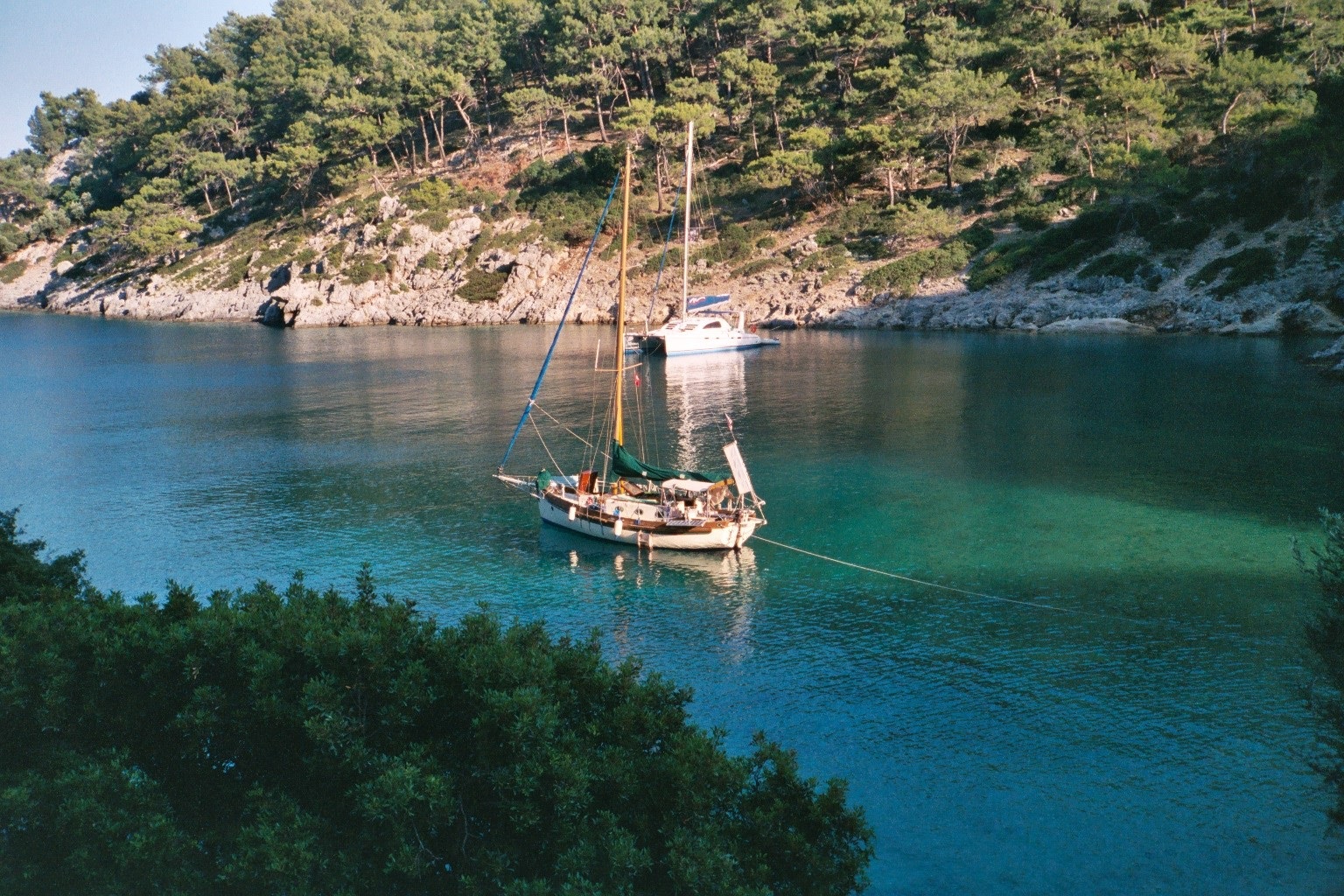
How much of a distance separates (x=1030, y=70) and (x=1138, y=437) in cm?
7431

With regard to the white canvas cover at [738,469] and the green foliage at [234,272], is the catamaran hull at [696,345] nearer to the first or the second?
the white canvas cover at [738,469]

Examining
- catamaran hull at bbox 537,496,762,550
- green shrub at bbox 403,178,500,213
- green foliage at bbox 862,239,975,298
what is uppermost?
green shrub at bbox 403,178,500,213

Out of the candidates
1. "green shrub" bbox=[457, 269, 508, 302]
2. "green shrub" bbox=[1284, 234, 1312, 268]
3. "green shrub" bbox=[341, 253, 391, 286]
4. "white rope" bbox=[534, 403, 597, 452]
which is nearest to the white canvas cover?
"white rope" bbox=[534, 403, 597, 452]

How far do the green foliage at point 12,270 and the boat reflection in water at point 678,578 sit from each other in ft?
510

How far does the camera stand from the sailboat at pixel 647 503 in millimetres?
30703

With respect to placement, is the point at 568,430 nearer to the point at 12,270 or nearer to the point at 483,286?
the point at 483,286

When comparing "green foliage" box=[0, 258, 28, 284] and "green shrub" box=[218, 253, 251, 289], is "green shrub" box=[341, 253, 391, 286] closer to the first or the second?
"green shrub" box=[218, 253, 251, 289]

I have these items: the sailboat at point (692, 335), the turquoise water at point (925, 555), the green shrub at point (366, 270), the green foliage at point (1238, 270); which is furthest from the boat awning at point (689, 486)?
the green shrub at point (366, 270)

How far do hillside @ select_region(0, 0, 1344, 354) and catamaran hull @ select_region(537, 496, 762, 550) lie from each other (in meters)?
59.7

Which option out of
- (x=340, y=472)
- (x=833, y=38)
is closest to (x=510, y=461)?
(x=340, y=472)

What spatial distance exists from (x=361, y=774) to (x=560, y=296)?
97303 millimetres

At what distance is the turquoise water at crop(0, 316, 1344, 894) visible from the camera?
689 inches

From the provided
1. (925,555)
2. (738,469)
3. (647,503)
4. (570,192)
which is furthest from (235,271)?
(925,555)

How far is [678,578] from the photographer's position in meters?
29.4
